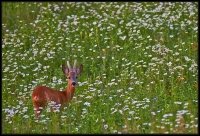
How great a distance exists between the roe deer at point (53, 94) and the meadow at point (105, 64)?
0.17m

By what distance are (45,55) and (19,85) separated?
2085 mm

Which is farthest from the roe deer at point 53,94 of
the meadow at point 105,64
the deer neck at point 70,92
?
the meadow at point 105,64

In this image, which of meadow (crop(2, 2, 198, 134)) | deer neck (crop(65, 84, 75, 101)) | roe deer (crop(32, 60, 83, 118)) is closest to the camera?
meadow (crop(2, 2, 198, 134))

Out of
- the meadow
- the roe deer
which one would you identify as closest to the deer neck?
the roe deer

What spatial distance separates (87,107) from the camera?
1279 cm

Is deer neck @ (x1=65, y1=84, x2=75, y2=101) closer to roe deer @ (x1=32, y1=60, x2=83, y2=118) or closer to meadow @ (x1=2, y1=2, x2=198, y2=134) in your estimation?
roe deer @ (x1=32, y1=60, x2=83, y2=118)

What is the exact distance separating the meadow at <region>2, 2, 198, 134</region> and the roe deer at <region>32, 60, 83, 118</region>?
0.17m

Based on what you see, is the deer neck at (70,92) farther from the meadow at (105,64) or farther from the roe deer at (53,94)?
the meadow at (105,64)

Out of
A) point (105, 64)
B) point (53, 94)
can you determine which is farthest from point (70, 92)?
A: point (105, 64)

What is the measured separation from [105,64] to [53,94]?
11.1 feet

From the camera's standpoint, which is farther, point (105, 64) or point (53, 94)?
point (105, 64)

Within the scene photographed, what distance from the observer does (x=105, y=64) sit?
52.0 ft

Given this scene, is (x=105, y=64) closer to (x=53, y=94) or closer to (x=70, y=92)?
(x=70, y=92)

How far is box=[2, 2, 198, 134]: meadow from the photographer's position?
11.8 meters
